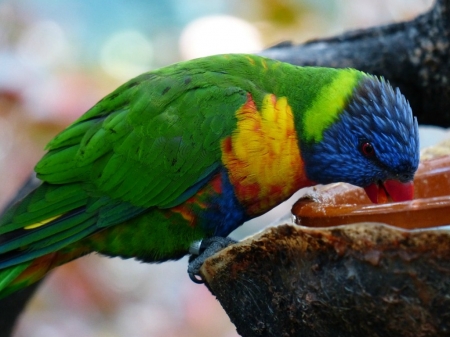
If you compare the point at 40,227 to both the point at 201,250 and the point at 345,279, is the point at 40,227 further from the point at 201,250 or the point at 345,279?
the point at 345,279

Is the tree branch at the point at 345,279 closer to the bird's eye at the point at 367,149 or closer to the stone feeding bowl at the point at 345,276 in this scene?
the stone feeding bowl at the point at 345,276

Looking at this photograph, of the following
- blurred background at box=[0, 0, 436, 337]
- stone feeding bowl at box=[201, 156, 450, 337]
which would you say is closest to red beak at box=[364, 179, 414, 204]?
stone feeding bowl at box=[201, 156, 450, 337]

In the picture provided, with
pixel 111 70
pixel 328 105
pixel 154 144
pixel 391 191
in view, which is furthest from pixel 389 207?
pixel 111 70

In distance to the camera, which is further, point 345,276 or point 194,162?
point 194,162

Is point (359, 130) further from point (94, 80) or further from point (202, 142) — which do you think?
point (94, 80)

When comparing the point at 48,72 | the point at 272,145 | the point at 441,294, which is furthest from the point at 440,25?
the point at 48,72

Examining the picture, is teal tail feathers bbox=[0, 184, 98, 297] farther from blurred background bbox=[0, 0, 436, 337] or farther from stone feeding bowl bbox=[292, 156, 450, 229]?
blurred background bbox=[0, 0, 436, 337]
